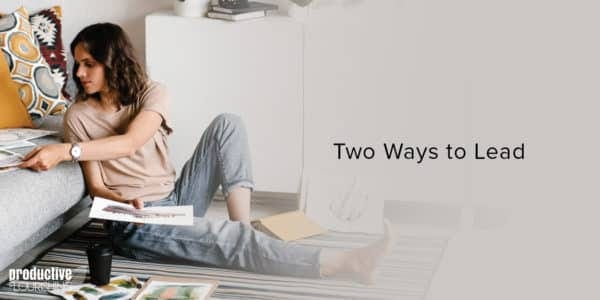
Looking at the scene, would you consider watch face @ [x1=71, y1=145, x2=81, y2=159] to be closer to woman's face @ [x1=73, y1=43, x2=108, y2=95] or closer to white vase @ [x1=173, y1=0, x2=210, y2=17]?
woman's face @ [x1=73, y1=43, x2=108, y2=95]

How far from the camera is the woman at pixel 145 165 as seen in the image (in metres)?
2.65

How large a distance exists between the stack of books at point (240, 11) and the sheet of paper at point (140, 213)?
858mm

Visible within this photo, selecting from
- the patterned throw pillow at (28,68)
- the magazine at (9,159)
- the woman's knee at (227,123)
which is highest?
the patterned throw pillow at (28,68)

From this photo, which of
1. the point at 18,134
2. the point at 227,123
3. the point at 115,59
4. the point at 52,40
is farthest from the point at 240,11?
the point at 18,134

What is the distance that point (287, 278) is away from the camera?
2.67 meters

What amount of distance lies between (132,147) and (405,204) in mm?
1141

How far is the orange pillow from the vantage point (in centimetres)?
305

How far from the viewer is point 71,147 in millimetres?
2680

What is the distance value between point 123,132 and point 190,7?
73cm

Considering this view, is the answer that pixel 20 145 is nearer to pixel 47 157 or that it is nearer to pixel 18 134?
pixel 18 134

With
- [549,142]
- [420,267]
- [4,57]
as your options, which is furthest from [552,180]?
[4,57]

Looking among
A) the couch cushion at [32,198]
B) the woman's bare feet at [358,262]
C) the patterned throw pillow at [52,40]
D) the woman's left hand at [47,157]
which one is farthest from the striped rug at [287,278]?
the patterned throw pillow at [52,40]

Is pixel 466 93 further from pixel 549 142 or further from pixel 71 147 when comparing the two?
pixel 71 147

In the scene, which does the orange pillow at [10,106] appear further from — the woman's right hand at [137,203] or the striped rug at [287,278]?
the woman's right hand at [137,203]
